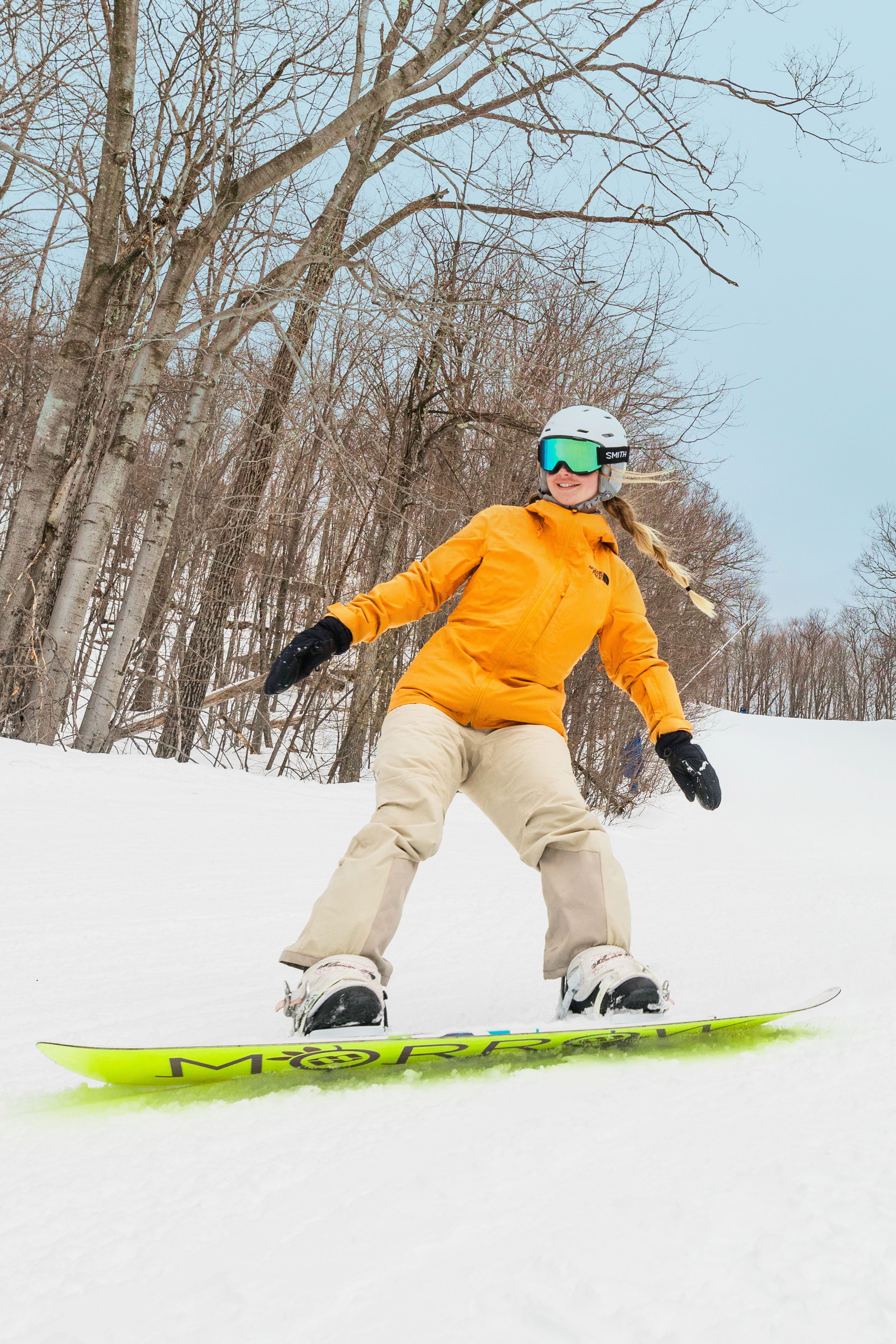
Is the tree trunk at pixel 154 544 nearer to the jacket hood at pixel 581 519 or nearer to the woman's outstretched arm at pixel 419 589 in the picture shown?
the woman's outstretched arm at pixel 419 589

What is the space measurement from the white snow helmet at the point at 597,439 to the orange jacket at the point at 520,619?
0.15 metres

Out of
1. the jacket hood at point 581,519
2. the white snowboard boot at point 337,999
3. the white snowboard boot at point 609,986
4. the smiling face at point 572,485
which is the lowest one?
the white snowboard boot at point 337,999

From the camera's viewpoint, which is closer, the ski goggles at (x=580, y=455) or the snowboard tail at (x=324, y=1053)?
the snowboard tail at (x=324, y=1053)

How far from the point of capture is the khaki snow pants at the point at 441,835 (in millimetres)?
1743

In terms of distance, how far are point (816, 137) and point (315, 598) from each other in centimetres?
618

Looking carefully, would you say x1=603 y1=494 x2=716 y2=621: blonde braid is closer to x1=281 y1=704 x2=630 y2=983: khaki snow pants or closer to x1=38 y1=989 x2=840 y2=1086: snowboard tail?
x1=281 y1=704 x2=630 y2=983: khaki snow pants

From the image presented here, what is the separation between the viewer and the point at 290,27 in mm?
6355

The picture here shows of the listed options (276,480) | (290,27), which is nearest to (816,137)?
(290,27)

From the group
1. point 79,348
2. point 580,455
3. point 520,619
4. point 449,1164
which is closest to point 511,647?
point 520,619

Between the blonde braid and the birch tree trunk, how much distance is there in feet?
16.0

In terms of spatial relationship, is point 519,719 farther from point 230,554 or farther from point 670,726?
point 230,554

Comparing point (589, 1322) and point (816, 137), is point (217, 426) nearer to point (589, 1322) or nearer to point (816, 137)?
point (816, 137)

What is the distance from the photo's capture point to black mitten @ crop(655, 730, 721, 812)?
7.20ft

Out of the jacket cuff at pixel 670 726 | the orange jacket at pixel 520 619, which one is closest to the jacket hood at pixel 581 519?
the orange jacket at pixel 520 619
